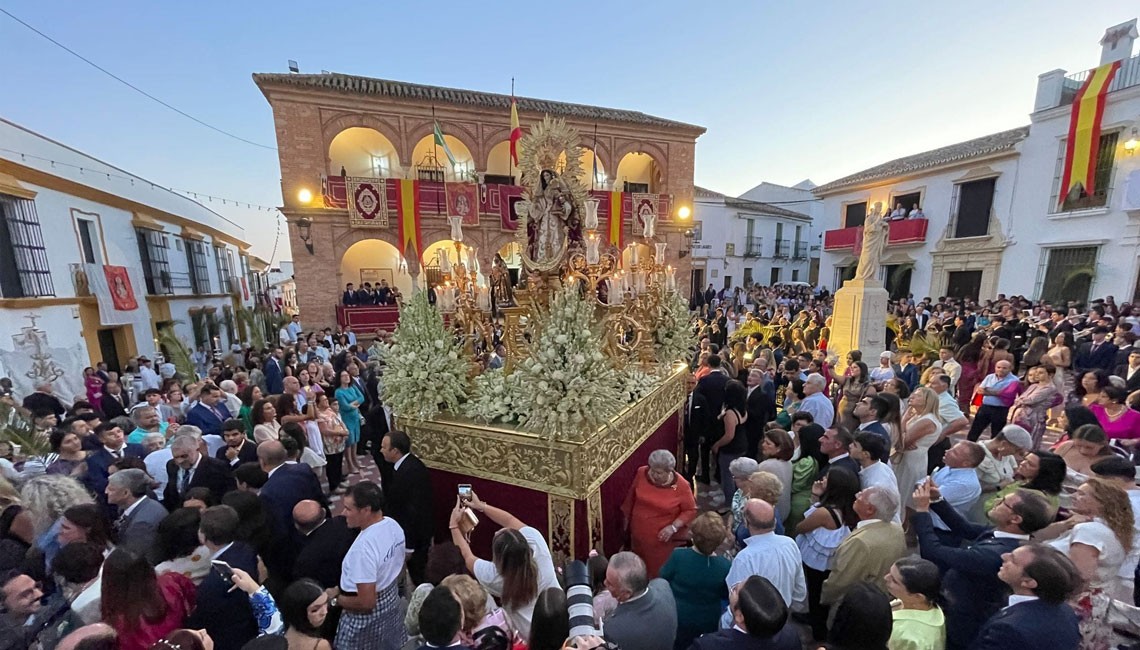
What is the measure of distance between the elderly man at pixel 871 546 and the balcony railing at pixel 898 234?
64.6ft

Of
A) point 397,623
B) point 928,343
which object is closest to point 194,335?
point 397,623

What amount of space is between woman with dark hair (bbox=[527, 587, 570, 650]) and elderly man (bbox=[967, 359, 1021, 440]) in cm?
679

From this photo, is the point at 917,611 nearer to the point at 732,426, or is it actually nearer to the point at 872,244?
the point at 732,426

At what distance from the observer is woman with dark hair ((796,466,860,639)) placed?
9.82 feet

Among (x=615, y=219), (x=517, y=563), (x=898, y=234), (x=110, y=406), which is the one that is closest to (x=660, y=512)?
(x=517, y=563)

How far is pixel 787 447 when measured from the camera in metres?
3.60

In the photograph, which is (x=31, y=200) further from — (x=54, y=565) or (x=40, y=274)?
(x=54, y=565)

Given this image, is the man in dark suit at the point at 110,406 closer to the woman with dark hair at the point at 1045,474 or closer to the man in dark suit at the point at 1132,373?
the woman with dark hair at the point at 1045,474

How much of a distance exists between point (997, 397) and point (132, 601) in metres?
8.50

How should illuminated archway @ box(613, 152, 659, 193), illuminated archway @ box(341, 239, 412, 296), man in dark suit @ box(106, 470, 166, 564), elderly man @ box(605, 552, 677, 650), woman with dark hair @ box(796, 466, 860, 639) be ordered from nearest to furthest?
elderly man @ box(605, 552, 677, 650), man in dark suit @ box(106, 470, 166, 564), woman with dark hair @ box(796, 466, 860, 639), illuminated archway @ box(341, 239, 412, 296), illuminated archway @ box(613, 152, 659, 193)

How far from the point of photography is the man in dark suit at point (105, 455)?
12.1 feet

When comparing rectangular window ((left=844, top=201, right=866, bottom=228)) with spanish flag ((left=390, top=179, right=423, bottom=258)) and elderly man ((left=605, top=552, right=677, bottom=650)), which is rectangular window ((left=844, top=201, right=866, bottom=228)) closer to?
spanish flag ((left=390, top=179, right=423, bottom=258))

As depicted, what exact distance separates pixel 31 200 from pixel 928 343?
63.1ft

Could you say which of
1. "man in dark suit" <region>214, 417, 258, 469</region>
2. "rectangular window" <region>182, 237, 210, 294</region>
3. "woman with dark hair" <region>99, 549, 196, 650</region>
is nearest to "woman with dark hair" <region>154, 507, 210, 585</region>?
"woman with dark hair" <region>99, 549, 196, 650</region>
